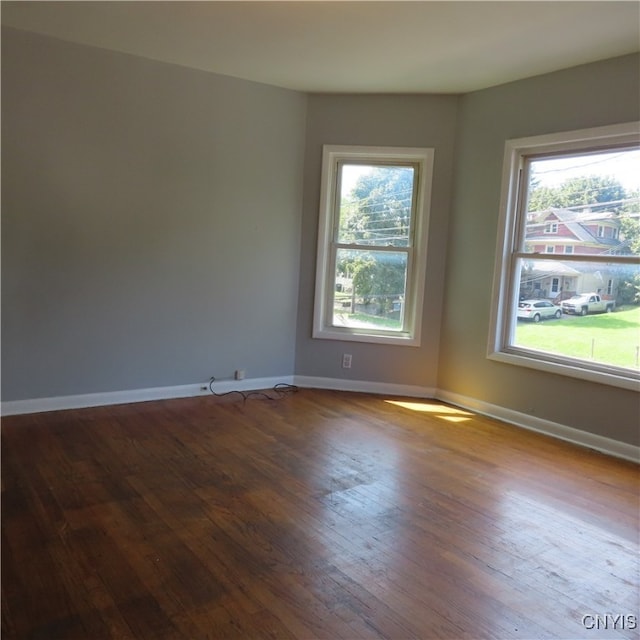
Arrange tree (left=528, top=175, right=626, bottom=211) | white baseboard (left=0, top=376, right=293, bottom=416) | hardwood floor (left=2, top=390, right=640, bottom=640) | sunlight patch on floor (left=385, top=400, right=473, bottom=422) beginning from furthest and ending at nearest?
sunlight patch on floor (left=385, top=400, right=473, bottom=422), white baseboard (left=0, top=376, right=293, bottom=416), tree (left=528, top=175, right=626, bottom=211), hardwood floor (left=2, top=390, right=640, bottom=640)

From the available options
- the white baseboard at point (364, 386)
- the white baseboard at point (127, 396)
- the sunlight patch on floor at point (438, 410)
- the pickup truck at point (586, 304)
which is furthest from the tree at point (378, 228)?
the pickup truck at point (586, 304)

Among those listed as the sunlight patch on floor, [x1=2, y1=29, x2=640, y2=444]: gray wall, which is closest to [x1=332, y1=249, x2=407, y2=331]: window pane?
[x1=2, y1=29, x2=640, y2=444]: gray wall

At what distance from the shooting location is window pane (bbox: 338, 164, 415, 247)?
15.3 ft

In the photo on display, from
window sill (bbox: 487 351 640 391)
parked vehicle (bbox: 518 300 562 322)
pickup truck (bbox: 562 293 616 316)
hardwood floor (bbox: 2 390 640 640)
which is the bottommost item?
hardwood floor (bbox: 2 390 640 640)

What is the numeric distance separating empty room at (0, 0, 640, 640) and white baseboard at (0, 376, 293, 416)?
18mm

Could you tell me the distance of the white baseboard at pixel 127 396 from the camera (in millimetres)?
3760

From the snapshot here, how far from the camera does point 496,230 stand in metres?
4.20

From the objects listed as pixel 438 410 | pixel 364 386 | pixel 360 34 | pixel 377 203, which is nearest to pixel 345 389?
pixel 364 386

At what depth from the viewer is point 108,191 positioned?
12.7ft

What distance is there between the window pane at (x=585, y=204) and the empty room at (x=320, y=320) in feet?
0.06

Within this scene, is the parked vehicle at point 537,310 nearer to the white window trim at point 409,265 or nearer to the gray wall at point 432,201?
the gray wall at point 432,201

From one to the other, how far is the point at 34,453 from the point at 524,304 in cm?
357

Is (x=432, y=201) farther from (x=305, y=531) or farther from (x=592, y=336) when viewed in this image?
(x=305, y=531)

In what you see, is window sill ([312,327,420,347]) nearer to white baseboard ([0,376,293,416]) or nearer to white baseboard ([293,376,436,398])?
white baseboard ([293,376,436,398])
